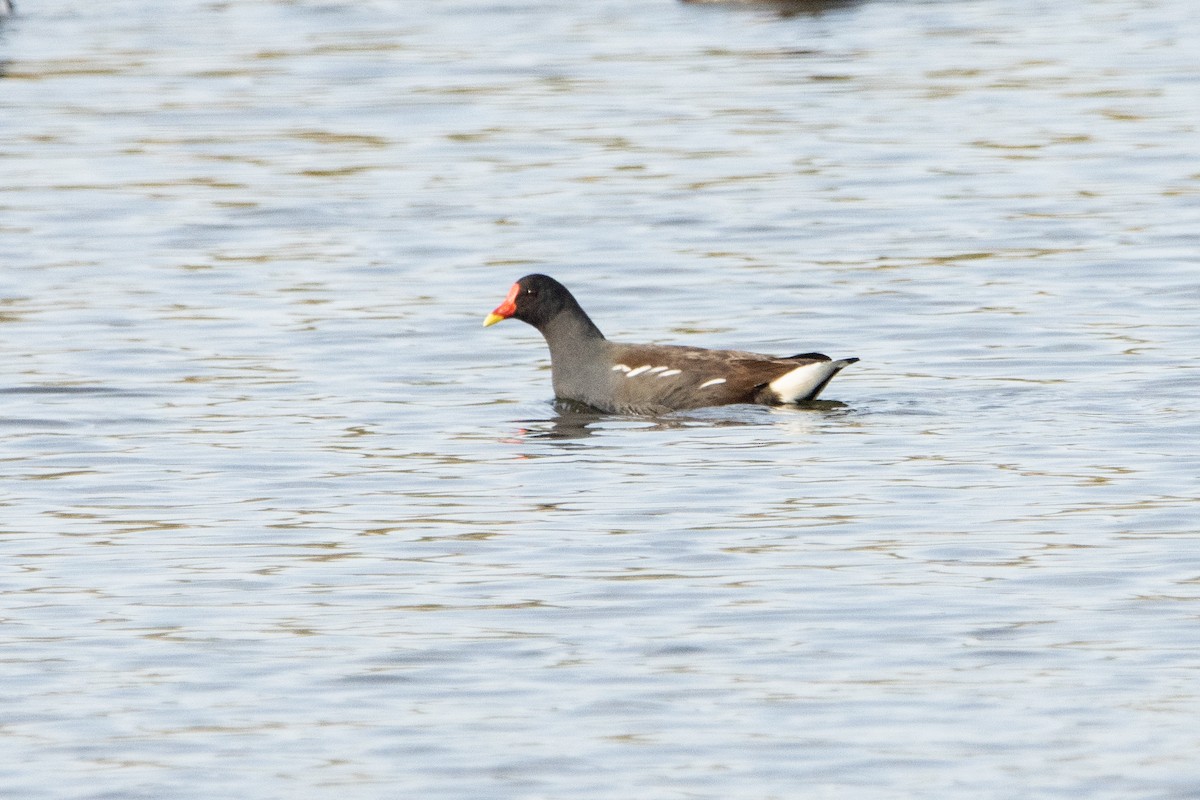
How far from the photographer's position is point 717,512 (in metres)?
11.2

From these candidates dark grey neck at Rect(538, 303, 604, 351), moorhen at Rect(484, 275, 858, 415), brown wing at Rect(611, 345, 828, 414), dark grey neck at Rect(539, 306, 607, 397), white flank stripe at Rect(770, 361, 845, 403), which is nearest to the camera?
white flank stripe at Rect(770, 361, 845, 403)

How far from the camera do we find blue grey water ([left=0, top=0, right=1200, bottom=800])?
8.07 m

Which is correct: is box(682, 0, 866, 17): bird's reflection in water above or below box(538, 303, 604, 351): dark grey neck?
below

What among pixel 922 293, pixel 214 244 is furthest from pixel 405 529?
pixel 214 244

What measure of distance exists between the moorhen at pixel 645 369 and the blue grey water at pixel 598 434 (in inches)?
7.0

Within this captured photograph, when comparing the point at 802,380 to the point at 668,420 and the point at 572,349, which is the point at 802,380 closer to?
the point at 668,420

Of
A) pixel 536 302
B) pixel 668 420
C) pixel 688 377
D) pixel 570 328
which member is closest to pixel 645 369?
pixel 688 377

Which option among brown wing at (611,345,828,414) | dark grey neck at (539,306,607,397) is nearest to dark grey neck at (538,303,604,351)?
dark grey neck at (539,306,607,397)

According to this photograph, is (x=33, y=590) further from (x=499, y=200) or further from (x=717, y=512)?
(x=499, y=200)

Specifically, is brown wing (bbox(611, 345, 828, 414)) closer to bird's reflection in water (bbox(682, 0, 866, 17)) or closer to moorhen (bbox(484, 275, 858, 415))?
moorhen (bbox(484, 275, 858, 415))

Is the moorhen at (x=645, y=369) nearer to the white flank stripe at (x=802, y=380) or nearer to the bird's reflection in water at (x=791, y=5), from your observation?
the white flank stripe at (x=802, y=380)

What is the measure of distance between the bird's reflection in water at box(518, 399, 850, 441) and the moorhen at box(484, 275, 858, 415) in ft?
0.18

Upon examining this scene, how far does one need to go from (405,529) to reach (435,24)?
21.5 meters

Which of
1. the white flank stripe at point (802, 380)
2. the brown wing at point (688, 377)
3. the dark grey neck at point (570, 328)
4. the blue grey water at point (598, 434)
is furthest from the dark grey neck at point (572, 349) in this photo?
the white flank stripe at point (802, 380)
